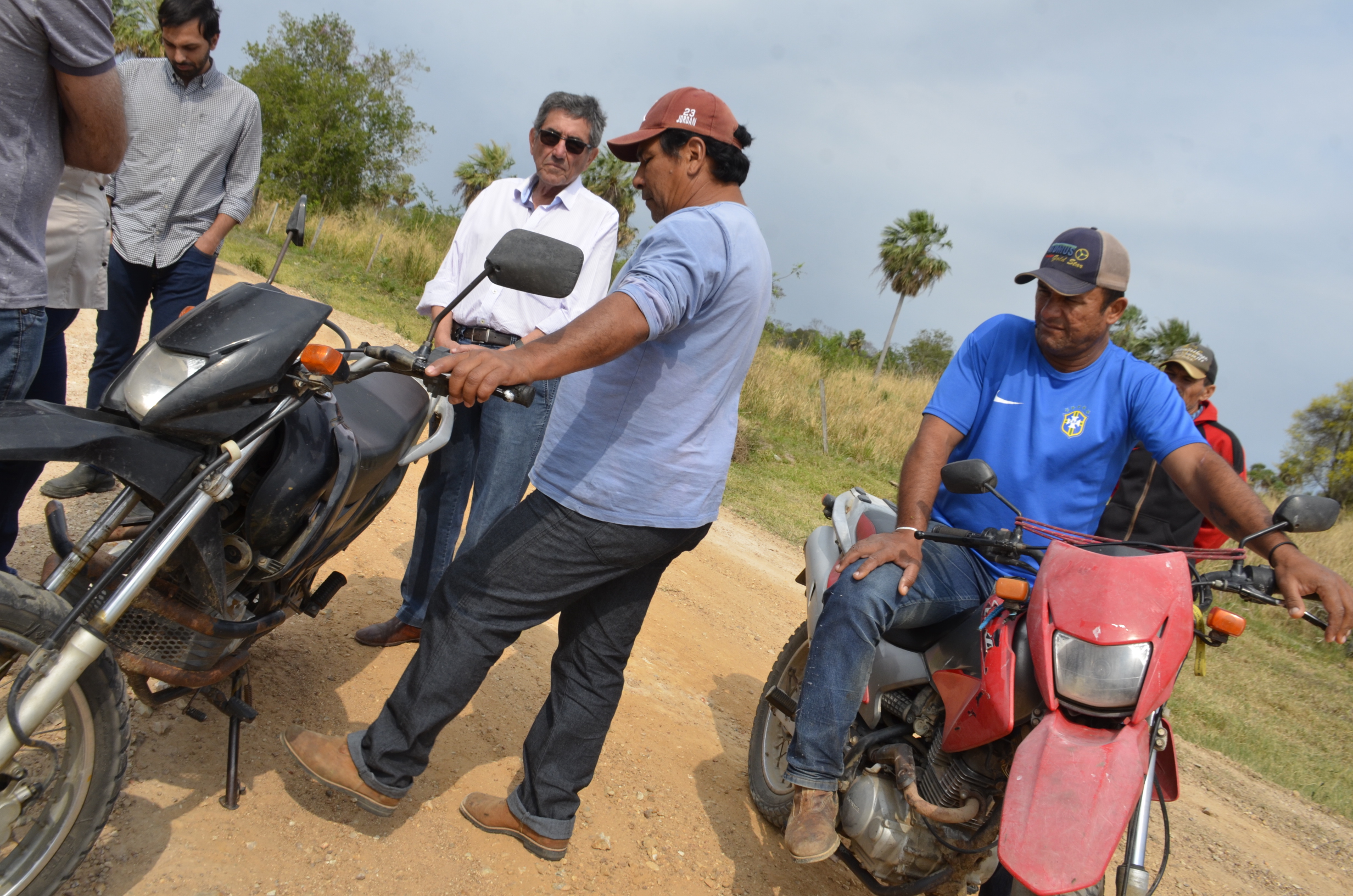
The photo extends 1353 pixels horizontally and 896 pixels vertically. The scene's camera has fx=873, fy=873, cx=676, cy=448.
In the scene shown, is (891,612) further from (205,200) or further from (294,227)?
(205,200)

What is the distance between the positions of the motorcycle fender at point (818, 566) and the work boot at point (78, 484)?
6.79 ft

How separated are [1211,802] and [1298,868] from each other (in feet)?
1.67

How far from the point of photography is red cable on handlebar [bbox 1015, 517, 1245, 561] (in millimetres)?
2230

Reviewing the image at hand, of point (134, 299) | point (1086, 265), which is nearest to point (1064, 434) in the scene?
point (1086, 265)

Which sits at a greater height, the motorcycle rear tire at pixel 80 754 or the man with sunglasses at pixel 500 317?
the man with sunglasses at pixel 500 317

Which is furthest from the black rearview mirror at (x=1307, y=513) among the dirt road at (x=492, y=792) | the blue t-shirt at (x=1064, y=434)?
the dirt road at (x=492, y=792)

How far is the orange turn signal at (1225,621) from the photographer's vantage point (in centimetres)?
204

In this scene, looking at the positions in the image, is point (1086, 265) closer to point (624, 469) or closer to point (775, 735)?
point (624, 469)

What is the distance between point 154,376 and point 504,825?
5.43ft

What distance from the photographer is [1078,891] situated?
6.77 feet

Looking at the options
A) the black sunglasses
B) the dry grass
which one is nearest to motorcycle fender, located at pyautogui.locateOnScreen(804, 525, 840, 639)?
the black sunglasses

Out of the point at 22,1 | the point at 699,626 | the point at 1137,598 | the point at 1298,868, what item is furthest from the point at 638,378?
the point at 1298,868

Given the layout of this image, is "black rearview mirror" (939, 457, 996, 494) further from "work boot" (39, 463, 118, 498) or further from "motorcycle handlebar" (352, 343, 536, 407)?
"work boot" (39, 463, 118, 498)

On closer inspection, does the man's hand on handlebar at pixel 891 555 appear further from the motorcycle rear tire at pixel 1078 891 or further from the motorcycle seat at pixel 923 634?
the motorcycle rear tire at pixel 1078 891
